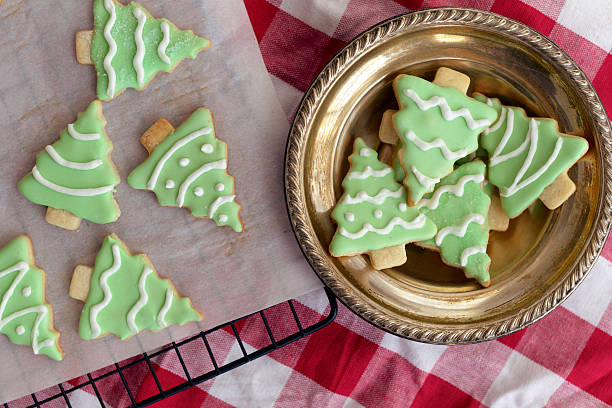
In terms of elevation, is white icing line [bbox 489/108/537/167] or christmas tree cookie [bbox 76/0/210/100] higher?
white icing line [bbox 489/108/537/167]

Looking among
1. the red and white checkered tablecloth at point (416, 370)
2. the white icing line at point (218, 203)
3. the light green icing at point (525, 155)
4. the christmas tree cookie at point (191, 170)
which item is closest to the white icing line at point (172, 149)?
the christmas tree cookie at point (191, 170)

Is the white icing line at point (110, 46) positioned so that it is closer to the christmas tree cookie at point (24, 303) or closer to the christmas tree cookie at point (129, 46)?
the christmas tree cookie at point (129, 46)

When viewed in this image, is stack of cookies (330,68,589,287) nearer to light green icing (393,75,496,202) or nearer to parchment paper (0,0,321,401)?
light green icing (393,75,496,202)

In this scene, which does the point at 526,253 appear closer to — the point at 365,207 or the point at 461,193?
the point at 461,193

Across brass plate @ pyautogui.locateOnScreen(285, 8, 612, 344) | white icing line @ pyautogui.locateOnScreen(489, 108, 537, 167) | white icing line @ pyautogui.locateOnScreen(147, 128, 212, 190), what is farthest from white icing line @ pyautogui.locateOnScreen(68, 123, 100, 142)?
white icing line @ pyautogui.locateOnScreen(489, 108, 537, 167)

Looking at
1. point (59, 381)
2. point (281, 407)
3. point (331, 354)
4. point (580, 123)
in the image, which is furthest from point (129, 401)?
point (580, 123)

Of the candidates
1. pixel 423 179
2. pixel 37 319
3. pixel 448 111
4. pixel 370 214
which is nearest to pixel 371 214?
pixel 370 214
